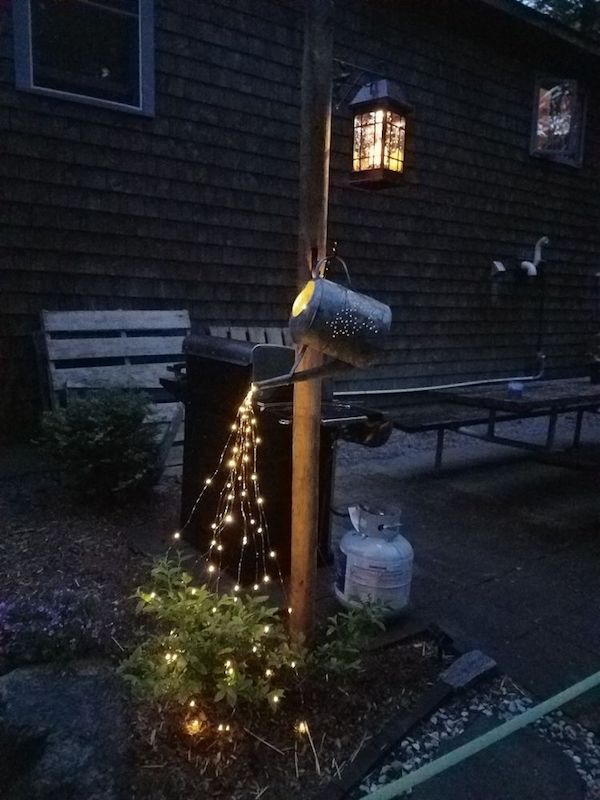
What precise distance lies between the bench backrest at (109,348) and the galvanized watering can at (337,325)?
9.73ft

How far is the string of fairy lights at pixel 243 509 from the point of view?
2727 mm

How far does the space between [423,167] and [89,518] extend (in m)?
5.69

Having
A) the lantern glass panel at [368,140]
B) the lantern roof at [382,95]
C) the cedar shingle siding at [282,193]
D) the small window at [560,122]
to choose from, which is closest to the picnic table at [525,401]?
the lantern glass panel at [368,140]

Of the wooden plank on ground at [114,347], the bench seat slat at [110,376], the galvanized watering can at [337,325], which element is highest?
the galvanized watering can at [337,325]

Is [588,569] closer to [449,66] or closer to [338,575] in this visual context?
[338,575]

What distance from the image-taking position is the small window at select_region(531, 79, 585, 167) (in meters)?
8.82

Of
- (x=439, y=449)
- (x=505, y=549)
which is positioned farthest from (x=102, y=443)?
(x=439, y=449)

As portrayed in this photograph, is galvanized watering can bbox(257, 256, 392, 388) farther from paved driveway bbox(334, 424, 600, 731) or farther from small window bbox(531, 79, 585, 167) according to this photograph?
small window bbox(531, 79, 585, 167)

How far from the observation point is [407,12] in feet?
22.6

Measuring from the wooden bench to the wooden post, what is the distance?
2.48m

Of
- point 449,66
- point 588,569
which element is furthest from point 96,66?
point 588,569

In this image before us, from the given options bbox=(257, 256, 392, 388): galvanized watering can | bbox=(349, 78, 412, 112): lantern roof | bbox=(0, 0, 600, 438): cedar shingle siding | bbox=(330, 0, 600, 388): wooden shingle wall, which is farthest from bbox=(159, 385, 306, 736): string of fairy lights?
bbox=(330, 0, 600, 388): wooden shingle wall

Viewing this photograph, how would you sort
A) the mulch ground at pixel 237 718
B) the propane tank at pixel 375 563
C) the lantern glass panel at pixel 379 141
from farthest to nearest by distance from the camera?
the lantern glass panel at pixel 379 141, the propane tank at pixel 375 563, the mulch ground at pixel 237 718

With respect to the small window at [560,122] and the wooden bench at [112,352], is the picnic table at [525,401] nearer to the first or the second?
the wooden bench at [112,352]
